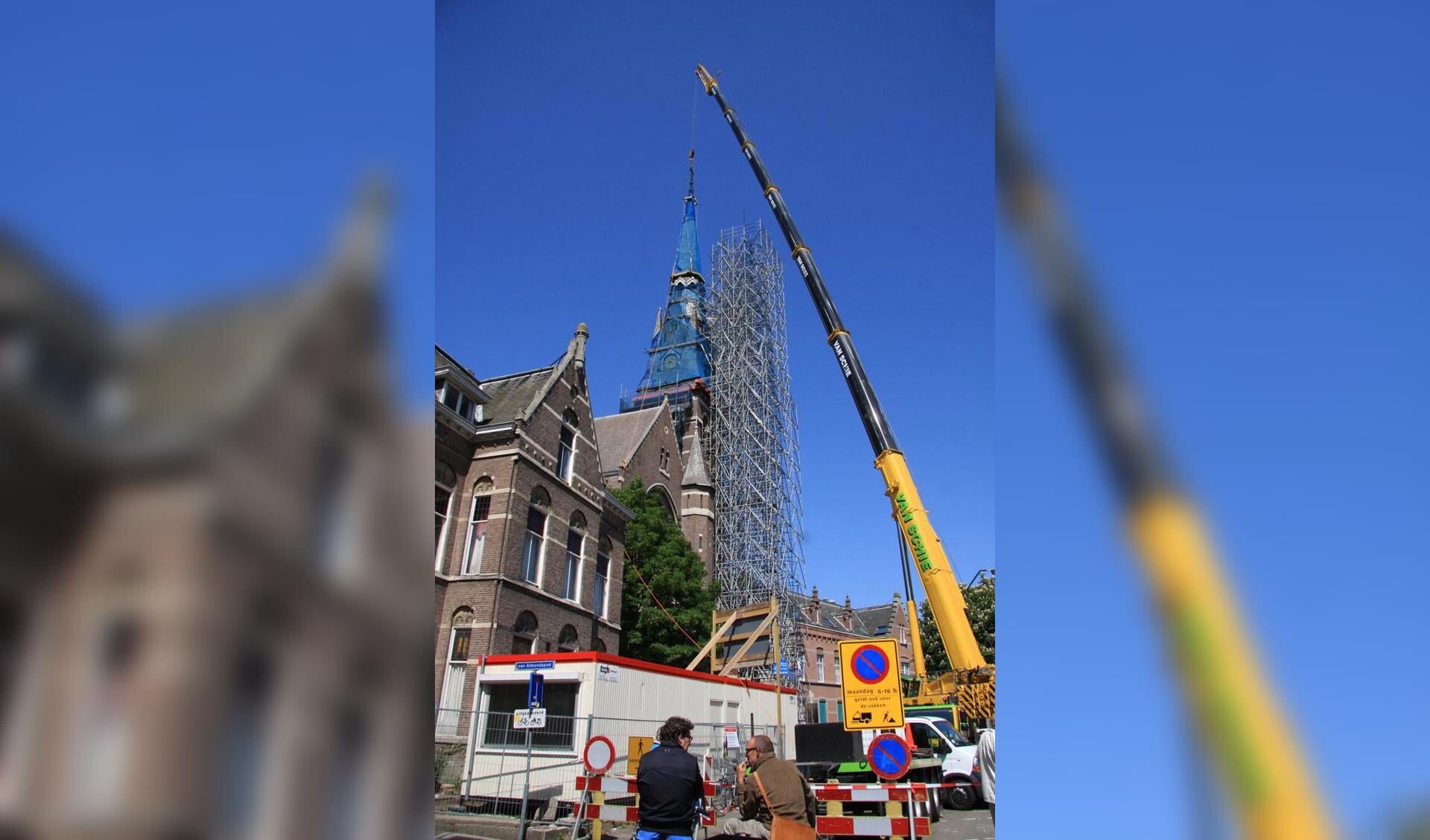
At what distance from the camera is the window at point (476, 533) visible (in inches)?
225

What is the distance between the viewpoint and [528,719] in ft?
16.3

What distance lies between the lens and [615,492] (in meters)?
14.7

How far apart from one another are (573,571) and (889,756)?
17.6ft

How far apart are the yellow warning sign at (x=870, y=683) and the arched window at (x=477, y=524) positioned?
2.78 meters

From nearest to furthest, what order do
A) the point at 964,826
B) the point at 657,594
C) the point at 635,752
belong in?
the point at 964,826
the point at 635,752
the point at 657,594

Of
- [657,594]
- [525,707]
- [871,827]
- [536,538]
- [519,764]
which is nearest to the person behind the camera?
[519,764]

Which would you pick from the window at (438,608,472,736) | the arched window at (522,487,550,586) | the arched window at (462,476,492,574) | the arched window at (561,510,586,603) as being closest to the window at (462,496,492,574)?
the arched window at (462,476,492,574)

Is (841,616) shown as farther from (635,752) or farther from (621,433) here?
(635,752)
